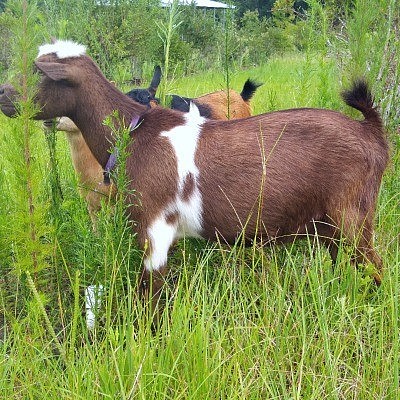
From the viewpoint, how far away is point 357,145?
90.9 inches

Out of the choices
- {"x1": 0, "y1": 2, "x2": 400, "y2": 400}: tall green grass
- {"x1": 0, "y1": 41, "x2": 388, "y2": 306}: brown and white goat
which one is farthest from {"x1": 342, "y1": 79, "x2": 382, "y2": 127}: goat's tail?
{"x1": 0, "y1": 2, "x2": 400, "y2": 400}: tall green grass

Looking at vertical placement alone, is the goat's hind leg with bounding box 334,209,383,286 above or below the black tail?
below

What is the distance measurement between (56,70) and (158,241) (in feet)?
A: 2.86

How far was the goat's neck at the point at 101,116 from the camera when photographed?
2.48m

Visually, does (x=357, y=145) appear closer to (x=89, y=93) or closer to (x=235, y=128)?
(x=235, y=128)

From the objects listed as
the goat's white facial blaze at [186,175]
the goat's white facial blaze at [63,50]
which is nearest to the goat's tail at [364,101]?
the goat's white facial blaze at [186,175]

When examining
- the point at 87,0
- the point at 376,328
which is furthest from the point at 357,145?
the point at 87,0

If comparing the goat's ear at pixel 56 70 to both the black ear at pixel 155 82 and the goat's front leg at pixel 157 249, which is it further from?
the black ear at pixel 155 82

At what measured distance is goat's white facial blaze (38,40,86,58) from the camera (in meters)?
2.45

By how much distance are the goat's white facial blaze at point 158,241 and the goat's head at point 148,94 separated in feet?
5.14

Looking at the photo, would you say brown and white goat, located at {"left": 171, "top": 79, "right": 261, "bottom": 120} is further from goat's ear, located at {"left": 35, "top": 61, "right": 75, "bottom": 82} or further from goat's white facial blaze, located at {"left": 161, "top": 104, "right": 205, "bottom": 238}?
goat's ear, located at {"left": 35, "top": 61, "right": 75, "bottom": 82}

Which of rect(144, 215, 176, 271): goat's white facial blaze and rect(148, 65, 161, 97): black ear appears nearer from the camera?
rect(144, 215, 176, 271): goat's white facial blaze

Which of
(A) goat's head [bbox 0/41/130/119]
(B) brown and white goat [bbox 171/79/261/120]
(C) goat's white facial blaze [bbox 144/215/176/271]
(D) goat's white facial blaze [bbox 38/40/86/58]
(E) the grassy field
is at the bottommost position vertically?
(E) the grassy field

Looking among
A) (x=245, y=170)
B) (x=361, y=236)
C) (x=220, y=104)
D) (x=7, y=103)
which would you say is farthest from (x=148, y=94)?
(x=361, y=236)
